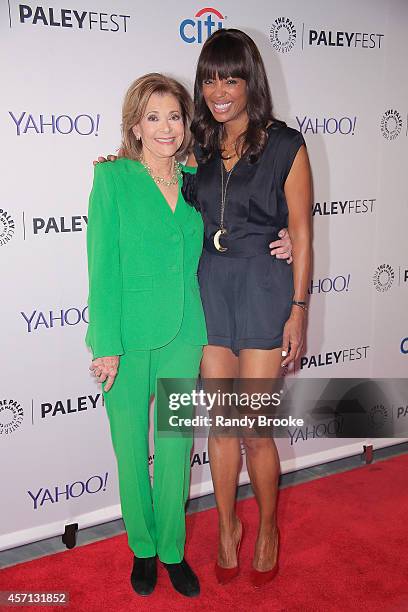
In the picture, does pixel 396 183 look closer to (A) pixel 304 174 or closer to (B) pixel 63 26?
(A) pixel 304 174

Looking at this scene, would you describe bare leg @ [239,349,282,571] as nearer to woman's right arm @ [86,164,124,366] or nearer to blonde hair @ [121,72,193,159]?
woman's right arm @ [86,164,124,366]

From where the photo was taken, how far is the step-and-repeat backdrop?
275 centimetres

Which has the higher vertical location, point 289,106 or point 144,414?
point 289,106

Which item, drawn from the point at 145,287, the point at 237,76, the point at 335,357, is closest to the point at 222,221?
the point at 145,287

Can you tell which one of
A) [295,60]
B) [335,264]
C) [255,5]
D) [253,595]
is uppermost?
[255,5]

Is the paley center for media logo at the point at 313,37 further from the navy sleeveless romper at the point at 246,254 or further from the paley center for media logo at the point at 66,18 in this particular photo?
the navy sleeveless romper at the point at 246,254

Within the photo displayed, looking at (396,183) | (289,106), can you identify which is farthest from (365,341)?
(289,106)

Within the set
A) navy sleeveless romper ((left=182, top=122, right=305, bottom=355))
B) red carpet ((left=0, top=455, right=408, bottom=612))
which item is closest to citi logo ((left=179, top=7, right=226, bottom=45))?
navy sleeveless romper ((left=182, top=122, right=305, bottom=355))

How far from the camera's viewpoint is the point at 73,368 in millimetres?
3016

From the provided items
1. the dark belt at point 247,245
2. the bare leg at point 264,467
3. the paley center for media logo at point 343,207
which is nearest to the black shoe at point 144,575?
the bare leg at point 264,467

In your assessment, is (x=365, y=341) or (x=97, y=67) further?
(x=365, y=341)

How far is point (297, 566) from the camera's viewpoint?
2801 millimetres

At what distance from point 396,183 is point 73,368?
1.95 meters

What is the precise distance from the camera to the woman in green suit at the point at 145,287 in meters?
2.35
